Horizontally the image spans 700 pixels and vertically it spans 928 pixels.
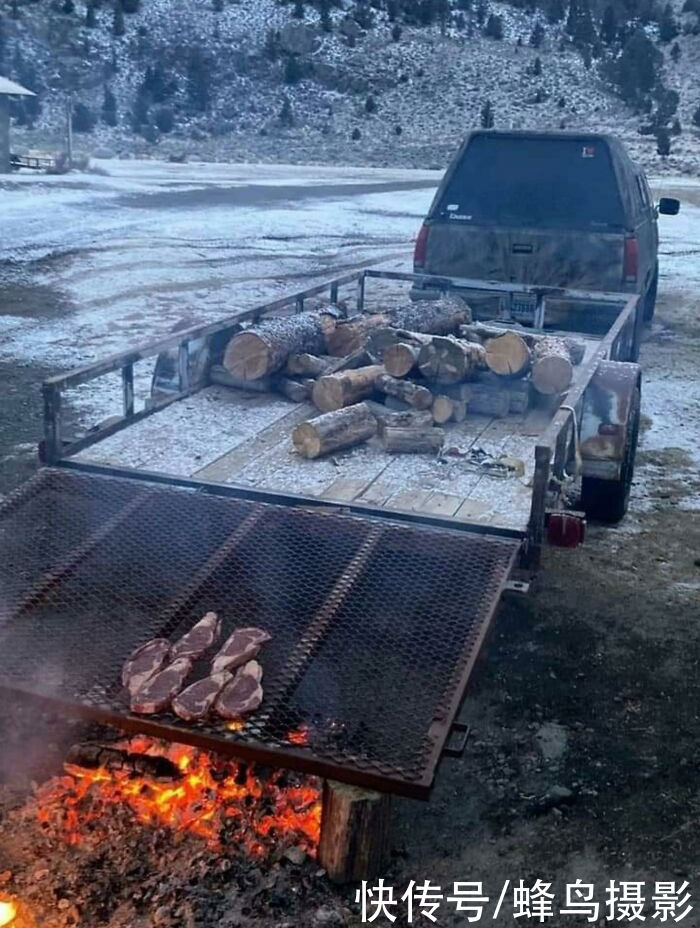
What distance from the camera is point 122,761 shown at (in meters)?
3.76

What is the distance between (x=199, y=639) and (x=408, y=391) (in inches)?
94.2

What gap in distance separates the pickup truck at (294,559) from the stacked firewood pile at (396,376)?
146 mm

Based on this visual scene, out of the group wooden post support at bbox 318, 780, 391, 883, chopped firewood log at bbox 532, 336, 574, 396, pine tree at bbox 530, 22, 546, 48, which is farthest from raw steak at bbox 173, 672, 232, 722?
pine tree at bbox 530, 22, 546, 48

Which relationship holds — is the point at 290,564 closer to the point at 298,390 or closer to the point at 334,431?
the point at 334,431

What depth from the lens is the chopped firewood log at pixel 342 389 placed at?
545 centimetres

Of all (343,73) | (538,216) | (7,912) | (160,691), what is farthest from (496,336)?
(343,73)

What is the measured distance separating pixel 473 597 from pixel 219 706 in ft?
3.51

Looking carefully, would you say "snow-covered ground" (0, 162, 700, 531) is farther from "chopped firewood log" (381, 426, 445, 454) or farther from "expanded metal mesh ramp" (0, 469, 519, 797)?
"expanded metal mesh ramp" (0, 469, 519, 797)

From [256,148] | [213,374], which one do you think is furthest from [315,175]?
[213,374]

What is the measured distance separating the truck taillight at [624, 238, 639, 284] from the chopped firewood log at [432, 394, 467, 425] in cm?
360

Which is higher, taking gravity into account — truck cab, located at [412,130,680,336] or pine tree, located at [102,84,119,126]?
pine tree, located at [102,84,119,126]

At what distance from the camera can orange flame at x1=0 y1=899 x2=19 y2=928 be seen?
10.1ft

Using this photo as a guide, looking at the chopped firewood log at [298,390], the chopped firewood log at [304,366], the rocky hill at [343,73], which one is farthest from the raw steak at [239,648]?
the rocky hill at [343,73]

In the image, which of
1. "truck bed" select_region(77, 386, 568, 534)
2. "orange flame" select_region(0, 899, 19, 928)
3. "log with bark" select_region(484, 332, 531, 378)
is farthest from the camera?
"log with bark" select_region(484, 332, 531, 378)
